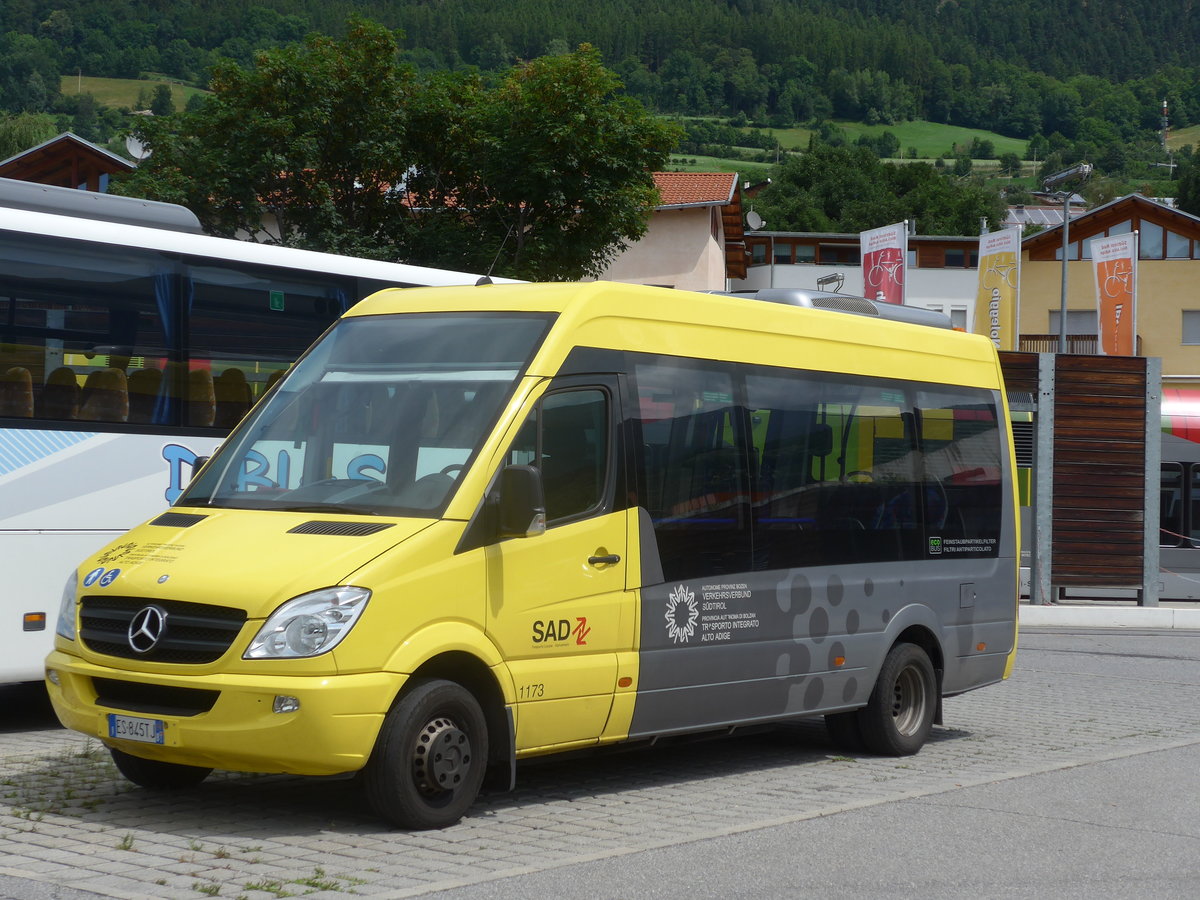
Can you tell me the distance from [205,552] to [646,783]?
3007 millimetres

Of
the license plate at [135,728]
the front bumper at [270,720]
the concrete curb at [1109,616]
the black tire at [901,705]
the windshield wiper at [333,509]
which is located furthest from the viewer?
the concrete curb at [1109,616]

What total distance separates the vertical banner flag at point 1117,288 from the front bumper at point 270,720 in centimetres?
3529

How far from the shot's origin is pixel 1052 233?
216 feet

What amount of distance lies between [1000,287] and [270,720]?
3211 centimetres

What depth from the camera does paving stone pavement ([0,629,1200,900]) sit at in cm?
618

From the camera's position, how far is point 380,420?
7.73 meters

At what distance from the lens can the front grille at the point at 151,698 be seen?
6750mm

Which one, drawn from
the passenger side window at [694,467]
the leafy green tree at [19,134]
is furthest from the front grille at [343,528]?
the leafy green tree at [19,134]

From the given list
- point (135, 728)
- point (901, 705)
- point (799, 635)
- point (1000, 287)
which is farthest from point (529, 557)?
point (1000, 287)

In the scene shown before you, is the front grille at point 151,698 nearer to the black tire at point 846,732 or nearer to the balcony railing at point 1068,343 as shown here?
the black tire at point 846,732

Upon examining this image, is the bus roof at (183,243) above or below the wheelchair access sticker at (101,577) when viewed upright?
above

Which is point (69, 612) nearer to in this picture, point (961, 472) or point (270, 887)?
point (270, 887)

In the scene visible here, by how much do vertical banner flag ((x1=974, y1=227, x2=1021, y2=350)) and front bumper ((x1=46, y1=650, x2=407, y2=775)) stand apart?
31276 mm

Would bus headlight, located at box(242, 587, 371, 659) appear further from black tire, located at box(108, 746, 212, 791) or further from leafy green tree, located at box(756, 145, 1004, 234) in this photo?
leafy green tree, located at box(756, 145, 1004, 234)
